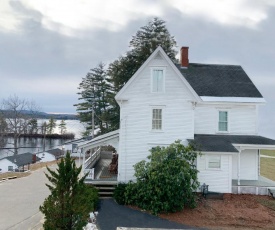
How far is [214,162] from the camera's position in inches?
733

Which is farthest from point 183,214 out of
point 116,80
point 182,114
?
point 116,80

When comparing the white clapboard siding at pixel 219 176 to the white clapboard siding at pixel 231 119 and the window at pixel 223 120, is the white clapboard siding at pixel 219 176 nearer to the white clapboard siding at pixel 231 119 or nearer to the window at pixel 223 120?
the white clapboard siding at pixel 231 119

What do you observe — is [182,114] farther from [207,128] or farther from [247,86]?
[247,86]

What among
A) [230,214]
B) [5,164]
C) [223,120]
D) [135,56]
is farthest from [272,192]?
[5,164]

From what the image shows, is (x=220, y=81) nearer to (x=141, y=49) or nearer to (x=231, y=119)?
(x=231, y=119)

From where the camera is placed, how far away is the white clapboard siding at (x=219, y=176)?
18422 mm

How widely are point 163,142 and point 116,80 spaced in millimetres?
22338

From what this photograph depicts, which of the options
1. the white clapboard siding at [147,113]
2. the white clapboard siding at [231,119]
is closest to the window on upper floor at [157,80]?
the white clapboard siding at [147,113]

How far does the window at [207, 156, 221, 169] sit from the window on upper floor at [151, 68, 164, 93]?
5.54 m

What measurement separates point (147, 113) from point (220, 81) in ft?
25.8

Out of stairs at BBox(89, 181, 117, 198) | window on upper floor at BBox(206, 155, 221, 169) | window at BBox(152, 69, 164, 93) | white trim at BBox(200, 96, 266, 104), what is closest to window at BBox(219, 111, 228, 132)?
white trim at BBox(200, 96, 266, 104)

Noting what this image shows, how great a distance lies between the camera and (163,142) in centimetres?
1905

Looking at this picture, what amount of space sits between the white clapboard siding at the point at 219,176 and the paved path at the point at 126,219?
17.1 feet

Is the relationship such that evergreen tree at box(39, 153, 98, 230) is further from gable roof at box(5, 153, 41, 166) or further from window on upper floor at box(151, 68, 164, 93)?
gable roof at box(5, 153, 41, 166)
